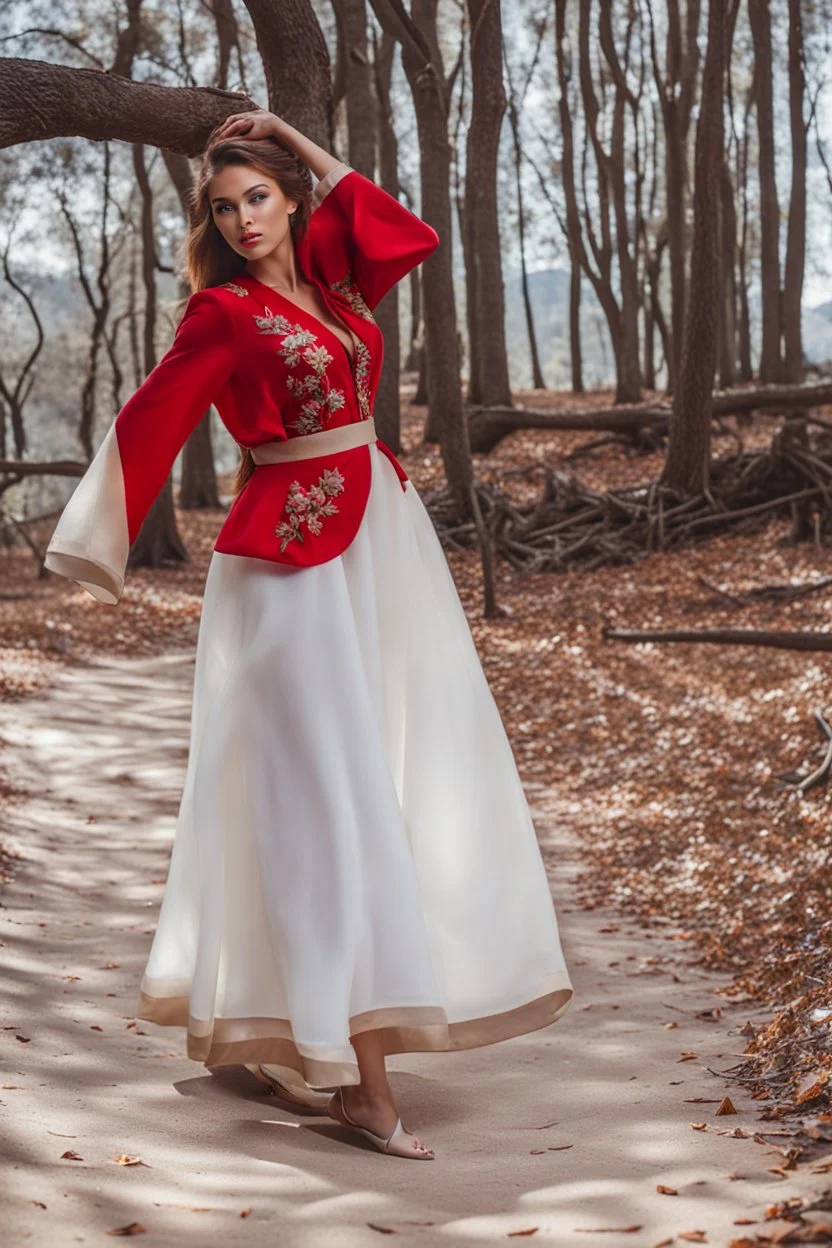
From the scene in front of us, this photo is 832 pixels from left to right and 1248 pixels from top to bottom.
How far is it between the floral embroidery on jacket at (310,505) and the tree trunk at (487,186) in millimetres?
9921

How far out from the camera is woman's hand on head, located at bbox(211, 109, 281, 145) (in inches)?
128

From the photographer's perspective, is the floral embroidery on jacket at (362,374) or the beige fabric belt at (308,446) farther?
the floral embroidery on jacket at (362,374)

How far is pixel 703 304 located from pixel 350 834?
10.9 metres

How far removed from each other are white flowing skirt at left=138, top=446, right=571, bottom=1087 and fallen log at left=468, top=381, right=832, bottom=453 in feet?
36.2

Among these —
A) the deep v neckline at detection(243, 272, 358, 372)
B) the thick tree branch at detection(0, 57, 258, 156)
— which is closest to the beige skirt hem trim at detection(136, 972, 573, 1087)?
the deep v neckline at detection(243, 272, 358, 372)

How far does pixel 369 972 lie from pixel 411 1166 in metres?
0.44

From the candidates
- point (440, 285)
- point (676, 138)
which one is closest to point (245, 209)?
point (440, 285)

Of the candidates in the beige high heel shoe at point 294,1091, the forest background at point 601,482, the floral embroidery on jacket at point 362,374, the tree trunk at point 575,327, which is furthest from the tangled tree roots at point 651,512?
the tree trunk at point 575,327

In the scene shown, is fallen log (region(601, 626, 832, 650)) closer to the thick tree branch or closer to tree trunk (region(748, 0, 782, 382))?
the thick tree branch

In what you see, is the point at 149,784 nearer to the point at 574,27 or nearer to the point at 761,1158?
the point at 761,1158

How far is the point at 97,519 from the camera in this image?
3.04 meters

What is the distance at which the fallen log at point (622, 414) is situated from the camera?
13844 mm

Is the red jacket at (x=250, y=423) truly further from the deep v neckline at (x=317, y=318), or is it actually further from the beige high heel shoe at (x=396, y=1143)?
the beige high heel shoe at (x=396, y=1143)

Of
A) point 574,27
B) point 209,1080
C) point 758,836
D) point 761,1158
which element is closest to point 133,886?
point 209,1080
